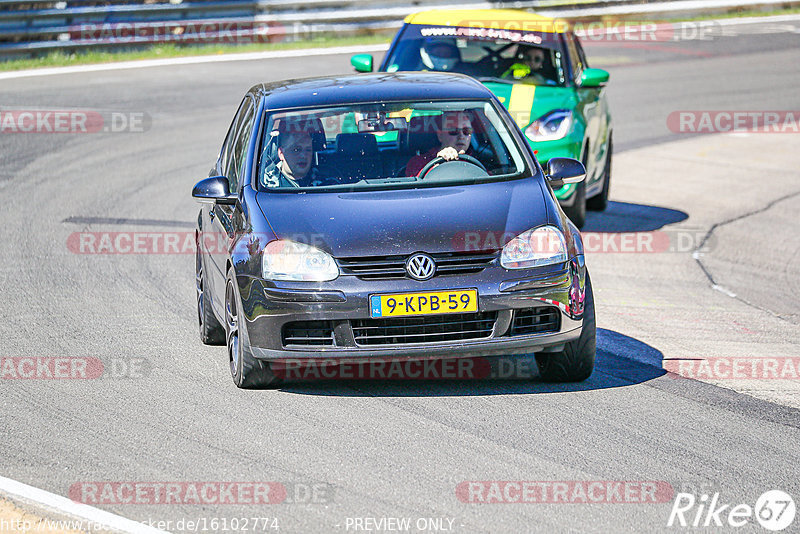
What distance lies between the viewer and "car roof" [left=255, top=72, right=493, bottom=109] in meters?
7.62

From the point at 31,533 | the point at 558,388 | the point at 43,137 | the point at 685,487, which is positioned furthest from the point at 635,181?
the point at 31,533

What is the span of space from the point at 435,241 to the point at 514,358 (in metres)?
1.25

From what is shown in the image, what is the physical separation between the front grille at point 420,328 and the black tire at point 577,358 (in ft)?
1.76

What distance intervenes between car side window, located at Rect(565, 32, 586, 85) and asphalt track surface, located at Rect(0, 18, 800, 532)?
1426 mm

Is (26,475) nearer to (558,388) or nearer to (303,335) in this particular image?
(303,335)

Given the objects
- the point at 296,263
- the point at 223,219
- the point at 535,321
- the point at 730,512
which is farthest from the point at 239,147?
the point at 730,512

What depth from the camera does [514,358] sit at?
7.29m

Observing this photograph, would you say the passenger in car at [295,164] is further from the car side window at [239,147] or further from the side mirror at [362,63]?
the side mirror at [362,63]

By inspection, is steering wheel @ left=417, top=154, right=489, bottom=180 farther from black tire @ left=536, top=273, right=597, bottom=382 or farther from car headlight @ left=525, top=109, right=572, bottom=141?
car headlight @ left=525, top=109, right=572, bottom=141

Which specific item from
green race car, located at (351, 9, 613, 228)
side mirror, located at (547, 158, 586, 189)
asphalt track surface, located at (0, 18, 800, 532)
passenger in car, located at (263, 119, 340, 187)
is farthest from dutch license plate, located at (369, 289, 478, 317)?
green race car, located at (351, 9, 613, 228)

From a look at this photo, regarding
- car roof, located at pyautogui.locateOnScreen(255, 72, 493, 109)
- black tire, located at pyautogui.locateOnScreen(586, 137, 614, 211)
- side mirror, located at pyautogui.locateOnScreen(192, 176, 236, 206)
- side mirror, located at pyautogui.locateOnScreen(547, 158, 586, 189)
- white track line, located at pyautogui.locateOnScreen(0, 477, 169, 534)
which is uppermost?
car roof, located at pyautogui.locateOnScreen(255, 72, 493, 109)

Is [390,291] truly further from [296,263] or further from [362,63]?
[362,63]

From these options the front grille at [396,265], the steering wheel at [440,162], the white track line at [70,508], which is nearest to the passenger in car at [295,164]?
the steering wheel at [440,162]

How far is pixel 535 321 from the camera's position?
6449 millimetres
